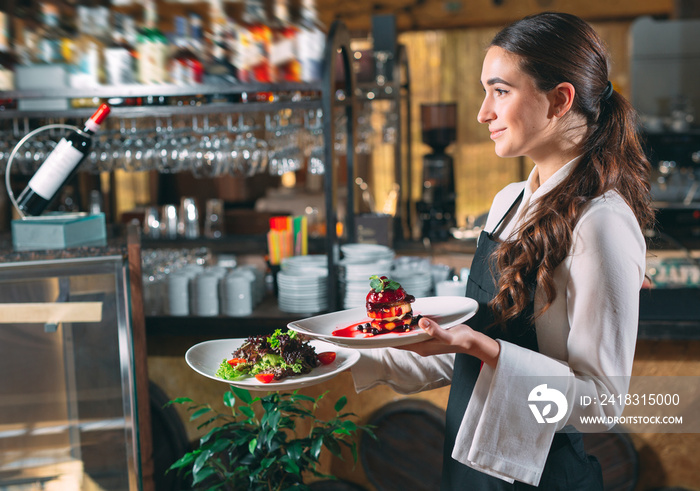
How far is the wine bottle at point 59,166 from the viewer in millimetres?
2062

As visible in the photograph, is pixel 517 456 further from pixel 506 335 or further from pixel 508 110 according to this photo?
pixel 508 110

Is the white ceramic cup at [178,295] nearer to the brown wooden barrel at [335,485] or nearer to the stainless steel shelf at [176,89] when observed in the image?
the stainless steel shelf at [176,89]

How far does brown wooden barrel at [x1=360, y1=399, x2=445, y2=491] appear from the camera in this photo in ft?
7.73

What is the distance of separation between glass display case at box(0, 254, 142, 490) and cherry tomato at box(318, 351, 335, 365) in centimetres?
89

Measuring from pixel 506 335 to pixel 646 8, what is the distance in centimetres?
582

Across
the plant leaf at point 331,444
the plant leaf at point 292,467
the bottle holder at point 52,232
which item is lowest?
the plant leaf at point 292,467

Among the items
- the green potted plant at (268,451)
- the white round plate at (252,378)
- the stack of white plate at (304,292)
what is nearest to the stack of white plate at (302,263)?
the stack of white plate at (304,292)

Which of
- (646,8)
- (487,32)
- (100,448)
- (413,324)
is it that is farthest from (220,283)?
(646,8)

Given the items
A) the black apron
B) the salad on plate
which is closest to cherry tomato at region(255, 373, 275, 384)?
the salad on plate

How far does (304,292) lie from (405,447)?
2.24 feet

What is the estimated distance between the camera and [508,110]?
1.20 m

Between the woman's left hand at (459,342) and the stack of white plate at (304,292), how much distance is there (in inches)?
50.0

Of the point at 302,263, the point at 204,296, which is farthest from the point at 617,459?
the point at 204,296

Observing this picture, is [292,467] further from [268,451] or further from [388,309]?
[388,309]
